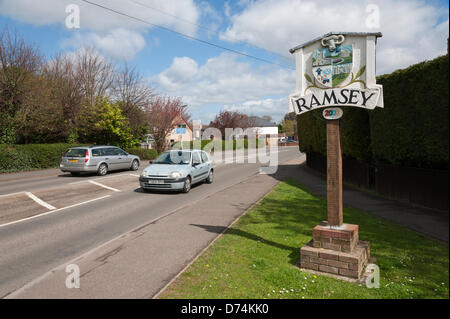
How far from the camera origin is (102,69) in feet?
104

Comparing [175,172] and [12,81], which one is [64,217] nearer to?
[175,172]

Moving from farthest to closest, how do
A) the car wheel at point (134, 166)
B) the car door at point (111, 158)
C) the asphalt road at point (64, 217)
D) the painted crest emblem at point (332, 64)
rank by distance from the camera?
the car wheel at point (134, 166)
the car door at point (111, 158)
the asphalt road at point (64, 217)
the painted crest emblem at point (332, 64)

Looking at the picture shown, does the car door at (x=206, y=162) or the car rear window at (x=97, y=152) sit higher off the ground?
the car rear window at (x=97, y=152)

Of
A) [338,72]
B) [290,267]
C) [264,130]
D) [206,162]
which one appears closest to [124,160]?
[206,162]

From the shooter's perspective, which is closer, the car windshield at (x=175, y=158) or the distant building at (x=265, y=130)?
the car windshield at (x=175, y=158)

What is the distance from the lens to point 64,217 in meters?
8.30

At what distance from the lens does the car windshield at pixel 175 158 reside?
496 inches

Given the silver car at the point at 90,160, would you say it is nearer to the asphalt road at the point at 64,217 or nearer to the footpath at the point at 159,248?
the asphalt road at the point at 64,217

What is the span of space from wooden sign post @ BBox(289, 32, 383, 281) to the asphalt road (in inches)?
170

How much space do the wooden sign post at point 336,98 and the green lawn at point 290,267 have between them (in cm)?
28

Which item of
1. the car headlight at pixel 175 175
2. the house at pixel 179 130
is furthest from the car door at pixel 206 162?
the house at pixel 179 130

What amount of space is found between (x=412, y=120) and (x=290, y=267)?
249 inches

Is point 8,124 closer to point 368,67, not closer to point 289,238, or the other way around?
point 289,238
